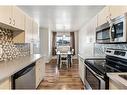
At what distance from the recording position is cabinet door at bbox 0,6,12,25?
2.26m

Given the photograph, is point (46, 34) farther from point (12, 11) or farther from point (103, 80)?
point (103, 80)

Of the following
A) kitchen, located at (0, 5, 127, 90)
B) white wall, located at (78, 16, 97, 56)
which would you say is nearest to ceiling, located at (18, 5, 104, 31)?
kitchen, located at (0, 5, 127, 90)

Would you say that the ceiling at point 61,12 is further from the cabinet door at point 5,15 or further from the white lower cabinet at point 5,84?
the white lower cabinet at point 5,84

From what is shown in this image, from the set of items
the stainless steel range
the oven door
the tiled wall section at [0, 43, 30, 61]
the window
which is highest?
the window

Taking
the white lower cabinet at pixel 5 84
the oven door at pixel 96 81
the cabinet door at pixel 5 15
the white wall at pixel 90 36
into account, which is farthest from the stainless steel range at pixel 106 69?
the white wall at pixel 90 36

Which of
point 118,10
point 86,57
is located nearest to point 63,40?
point 86,57

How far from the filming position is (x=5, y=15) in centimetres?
239

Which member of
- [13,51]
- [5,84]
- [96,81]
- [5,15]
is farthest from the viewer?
[13,51]

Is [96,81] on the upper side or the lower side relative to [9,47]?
lower

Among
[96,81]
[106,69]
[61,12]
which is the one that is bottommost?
[96,81]

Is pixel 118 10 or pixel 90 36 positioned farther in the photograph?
pixel 90 36

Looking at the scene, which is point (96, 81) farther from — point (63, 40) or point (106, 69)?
point (63, 40)

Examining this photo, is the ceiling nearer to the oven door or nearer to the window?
the oven door
